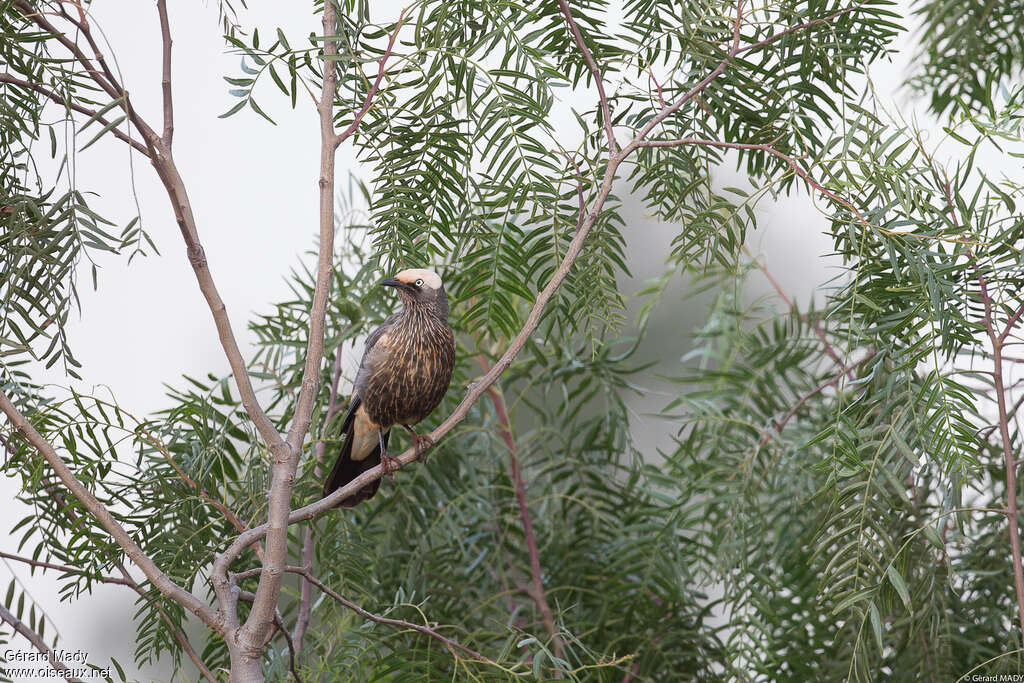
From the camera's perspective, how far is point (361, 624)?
1743 mm

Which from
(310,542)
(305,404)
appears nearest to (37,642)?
(305,404)

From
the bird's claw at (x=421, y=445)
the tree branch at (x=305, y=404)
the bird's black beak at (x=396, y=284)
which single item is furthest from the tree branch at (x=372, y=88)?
the bird's claw at (x=421, y=445)

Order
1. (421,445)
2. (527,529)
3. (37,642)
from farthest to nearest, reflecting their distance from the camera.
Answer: (527,529)
(421,445)
(37,642)

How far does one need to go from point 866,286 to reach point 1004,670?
56cm

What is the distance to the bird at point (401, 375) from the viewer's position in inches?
64.9

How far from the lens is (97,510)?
1005mm

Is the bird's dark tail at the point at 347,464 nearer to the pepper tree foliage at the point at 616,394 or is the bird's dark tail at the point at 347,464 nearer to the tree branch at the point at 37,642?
the pepper tree foliage at the point at 616,394

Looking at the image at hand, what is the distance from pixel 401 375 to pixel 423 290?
0.16m

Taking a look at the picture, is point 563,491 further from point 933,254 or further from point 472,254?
point 933,254

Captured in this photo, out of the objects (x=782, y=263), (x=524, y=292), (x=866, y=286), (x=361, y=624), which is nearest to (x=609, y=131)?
(x=524, y=292)

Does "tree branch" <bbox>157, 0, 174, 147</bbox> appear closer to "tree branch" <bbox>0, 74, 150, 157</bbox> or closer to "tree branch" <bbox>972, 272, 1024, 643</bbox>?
"tree branch" <bbox>0, 74, 150, 157</bbox>

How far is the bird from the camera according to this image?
1.65 metres

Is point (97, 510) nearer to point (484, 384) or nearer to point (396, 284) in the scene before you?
point (484, 384)

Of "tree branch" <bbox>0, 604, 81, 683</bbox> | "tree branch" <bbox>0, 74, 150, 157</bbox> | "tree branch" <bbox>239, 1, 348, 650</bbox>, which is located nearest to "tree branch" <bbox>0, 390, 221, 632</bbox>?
"tree branch" <bbox>239, 1, 348, 650</bbox>
